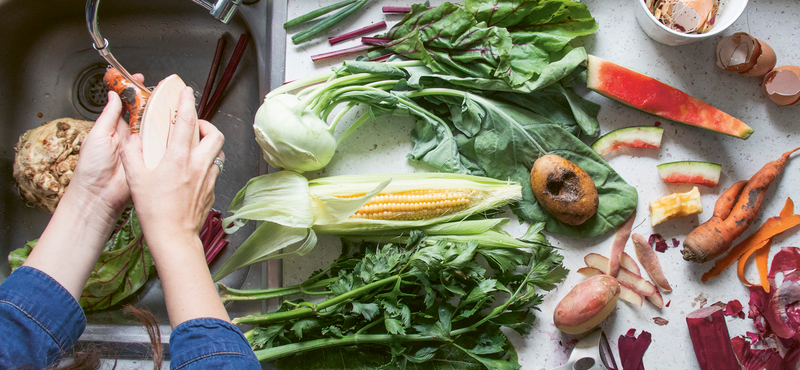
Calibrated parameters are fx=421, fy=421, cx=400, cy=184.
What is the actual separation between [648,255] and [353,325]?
0.84 meters

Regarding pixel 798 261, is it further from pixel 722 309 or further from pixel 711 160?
pixel 711 160

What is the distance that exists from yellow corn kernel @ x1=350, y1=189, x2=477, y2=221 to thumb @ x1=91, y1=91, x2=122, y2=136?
0.58m

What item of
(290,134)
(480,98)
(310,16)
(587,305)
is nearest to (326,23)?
(310,16)

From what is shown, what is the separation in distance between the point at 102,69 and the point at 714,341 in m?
1.98

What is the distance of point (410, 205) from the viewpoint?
1077 millimetres

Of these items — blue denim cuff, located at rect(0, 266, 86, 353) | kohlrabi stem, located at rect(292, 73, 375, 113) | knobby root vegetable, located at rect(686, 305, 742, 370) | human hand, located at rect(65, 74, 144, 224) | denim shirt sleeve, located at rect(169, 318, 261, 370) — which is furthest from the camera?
knobby root vegetable, located at rect(686, 305, 742, 370)

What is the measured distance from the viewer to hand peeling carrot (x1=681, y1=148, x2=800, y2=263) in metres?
1.12

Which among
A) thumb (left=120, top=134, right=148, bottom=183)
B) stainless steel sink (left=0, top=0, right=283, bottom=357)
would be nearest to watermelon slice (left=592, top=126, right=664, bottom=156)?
stainless steel sink (left=0, top=0, right=283, bottom=357)

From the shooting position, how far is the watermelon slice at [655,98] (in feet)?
3.72

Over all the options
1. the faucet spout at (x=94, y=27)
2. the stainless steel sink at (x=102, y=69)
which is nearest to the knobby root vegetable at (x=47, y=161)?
the stainless steel sink at (x=102, y=69)

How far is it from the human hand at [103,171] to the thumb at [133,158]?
11 centimetres

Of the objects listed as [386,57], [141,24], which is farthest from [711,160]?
[141,24]

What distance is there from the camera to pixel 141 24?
52.2 inches

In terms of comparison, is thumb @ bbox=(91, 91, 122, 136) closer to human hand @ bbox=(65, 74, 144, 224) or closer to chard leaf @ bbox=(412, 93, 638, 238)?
human hand @ bbox=(65, 74, 144, 224)
